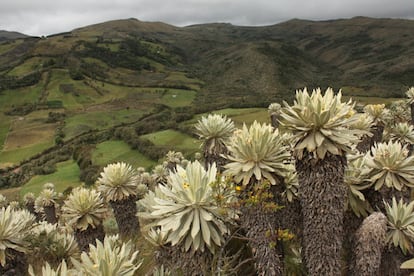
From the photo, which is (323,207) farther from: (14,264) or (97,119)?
(97,119)

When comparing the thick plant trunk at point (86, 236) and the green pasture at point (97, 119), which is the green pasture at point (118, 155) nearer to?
the green pasture at point (97, 119)

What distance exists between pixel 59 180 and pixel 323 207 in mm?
68760

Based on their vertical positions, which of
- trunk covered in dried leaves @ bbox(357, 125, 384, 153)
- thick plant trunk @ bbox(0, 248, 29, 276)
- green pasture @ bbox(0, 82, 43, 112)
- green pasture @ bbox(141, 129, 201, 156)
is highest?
trunk covered in dried leaves @ bbox(357, 125, 384, 153)

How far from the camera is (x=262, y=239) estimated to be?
20.6ft

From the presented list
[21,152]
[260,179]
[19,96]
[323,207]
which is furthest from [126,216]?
[19,96]

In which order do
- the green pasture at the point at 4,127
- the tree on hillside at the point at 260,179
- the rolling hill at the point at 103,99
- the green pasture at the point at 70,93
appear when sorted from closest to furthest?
1. the tree on hillside at the point at 260,179
2. the rolling hill at the point at 103,99
3. the green pasture at the point at 4,127
4. the green pasture at the point at 70,93

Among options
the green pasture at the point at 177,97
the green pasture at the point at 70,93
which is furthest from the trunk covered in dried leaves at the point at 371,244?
the green pasture at the point at 70,93

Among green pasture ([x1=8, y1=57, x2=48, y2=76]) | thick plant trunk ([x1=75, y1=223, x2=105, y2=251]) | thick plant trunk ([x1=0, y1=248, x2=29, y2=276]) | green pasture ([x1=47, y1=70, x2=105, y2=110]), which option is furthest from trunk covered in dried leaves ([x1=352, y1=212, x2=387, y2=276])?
green pasture ([x1=8, y1=57, x2=48, y2=76])

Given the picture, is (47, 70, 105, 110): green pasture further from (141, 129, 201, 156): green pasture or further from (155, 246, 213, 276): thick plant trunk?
(155, 246, 213, 276): thick plant trunk

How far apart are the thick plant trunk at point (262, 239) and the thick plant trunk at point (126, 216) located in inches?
186

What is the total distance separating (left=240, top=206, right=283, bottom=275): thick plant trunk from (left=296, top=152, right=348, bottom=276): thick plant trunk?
23.3 inches

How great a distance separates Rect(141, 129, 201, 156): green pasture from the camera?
215 ft

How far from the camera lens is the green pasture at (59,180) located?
63.3 metres

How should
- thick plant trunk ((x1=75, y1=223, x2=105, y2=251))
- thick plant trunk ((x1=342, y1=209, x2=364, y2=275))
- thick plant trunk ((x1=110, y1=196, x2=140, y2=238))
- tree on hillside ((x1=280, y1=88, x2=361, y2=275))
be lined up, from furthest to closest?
thick plant trunk ((x1=110, y1=196, x2=140, y2=238)), thick plant trunk ((x1=75, y1=223, x2=105, y2=251)), thick plant trunk ((x1=342, y1=209, x2=364, y2=275)), tree on hillside ((x1=280, y1=88, x2=361, y2=275))
